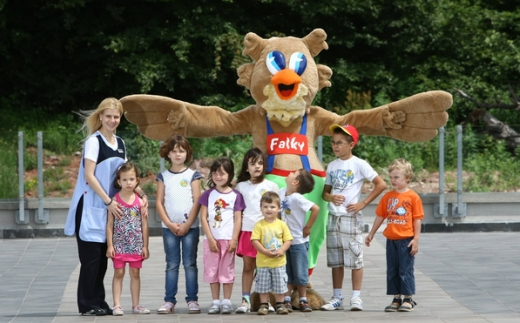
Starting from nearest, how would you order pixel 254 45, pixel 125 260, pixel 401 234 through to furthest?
pixel 125 260 < pixel 401 234 < pixel 254 45

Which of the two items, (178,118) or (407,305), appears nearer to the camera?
(407,305)

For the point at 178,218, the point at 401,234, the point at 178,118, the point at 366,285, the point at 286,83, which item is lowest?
the point at 366,285

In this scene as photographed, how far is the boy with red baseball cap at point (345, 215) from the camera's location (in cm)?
841

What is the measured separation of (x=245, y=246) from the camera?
823cm

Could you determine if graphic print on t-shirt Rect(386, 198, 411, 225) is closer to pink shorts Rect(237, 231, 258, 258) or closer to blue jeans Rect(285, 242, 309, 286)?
blue jeans Rect(285, 242, 309, 286)

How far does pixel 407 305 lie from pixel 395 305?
0.35 ft

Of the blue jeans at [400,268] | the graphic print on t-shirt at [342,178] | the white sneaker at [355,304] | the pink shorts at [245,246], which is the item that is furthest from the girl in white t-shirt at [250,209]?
the blue jeans at [400,268]

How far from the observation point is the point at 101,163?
8.18 metres

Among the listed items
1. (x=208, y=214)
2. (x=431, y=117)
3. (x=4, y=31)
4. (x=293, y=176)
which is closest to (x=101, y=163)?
(x=208, y=214)

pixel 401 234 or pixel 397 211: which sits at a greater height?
pixel 397 211

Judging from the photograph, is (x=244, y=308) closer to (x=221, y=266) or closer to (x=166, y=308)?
(x=221, y=266)

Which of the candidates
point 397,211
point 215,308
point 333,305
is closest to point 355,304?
point 333,305

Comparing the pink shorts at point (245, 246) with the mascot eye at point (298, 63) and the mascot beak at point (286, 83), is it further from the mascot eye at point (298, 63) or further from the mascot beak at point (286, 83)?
the mascot eye at point (298, 63)

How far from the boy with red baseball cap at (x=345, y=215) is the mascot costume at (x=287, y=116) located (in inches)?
8.0
